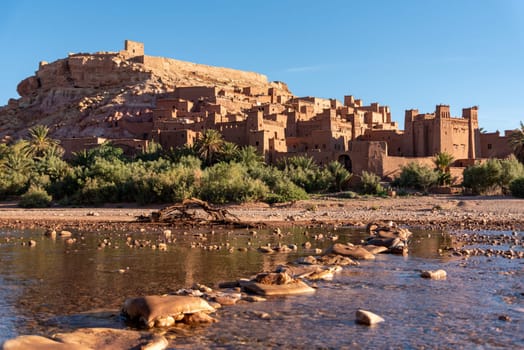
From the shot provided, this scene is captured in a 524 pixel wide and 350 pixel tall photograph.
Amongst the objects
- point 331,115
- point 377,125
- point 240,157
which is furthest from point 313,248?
point 377,125

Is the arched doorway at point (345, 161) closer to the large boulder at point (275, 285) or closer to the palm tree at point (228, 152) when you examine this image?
the palm tree at point (228, 152)

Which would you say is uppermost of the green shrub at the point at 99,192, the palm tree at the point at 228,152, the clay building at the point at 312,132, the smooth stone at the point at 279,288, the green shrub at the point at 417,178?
the clay building at the point at 312,132

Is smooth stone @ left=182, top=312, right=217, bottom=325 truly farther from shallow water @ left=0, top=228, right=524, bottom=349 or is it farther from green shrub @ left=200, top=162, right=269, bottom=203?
green shrub @ left=200, top=162, right=269, bottom=203

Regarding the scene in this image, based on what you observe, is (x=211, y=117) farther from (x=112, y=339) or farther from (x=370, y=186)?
(x=112, y=339)

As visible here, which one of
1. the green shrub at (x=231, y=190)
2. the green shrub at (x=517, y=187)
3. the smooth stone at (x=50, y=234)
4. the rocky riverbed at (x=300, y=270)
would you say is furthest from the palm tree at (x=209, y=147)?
the smooth stone at (x=50, y=234)

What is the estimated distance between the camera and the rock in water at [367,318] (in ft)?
23.2

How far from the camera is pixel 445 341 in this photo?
21.0 feet

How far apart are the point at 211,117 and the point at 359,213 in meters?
23.4

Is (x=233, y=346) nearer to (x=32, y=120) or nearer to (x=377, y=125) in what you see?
(x=377, y=125)

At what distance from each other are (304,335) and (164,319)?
1667 millimetres

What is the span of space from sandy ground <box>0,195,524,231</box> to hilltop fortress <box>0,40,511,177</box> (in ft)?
32.1

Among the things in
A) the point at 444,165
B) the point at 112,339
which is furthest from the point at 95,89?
the point at 112,339

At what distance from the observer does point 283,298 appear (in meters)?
8.54

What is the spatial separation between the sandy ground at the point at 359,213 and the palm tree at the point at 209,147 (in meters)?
11.0
